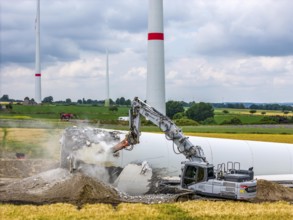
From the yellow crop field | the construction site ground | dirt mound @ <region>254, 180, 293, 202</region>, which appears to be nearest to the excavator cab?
the construction site ground

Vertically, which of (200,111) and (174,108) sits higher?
(174,108)

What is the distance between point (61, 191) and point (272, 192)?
13.1 m

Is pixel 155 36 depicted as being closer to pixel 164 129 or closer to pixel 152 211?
pixel 164 129

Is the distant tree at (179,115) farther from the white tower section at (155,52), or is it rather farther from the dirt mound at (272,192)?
the dirt mound at (272,192)

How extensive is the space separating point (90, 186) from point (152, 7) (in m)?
28.6

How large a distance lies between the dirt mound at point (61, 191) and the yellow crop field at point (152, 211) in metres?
3.35

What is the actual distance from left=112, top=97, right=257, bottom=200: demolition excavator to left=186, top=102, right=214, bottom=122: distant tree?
67.9 metres

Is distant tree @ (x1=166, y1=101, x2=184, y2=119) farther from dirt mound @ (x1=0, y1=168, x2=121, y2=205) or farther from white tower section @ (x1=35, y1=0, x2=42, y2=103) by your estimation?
dirt mound @ (x1=0, y1=168, x2=121, y2=205)

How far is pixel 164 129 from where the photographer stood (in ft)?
111

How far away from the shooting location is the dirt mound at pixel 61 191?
31.4 meters

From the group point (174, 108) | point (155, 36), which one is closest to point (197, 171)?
point (155, 36)

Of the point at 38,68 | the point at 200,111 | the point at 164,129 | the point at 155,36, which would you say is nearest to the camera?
the point at 164,129

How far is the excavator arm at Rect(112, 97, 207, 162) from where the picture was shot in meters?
33.5

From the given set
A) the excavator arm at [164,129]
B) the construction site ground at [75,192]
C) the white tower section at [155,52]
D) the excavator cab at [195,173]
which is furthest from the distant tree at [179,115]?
the excavator cab at [195,173]
